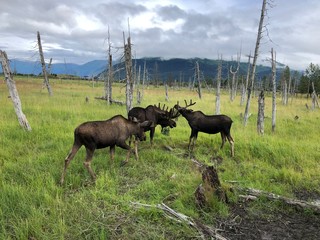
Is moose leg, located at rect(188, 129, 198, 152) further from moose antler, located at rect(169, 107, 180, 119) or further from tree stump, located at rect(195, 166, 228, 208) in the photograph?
tree stump, located at rect(195, 166, 228, 208)

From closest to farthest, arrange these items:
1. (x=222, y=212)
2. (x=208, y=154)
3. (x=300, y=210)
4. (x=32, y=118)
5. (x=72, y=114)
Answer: (x=222, y=212)
(x=300, y=210)
(x=208, y=154)
(x=32, y=118)
(x=72, y=114)

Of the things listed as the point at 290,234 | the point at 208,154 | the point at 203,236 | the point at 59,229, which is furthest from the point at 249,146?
the point at 59,229

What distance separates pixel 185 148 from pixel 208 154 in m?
0.92

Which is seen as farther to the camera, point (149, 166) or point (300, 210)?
point (149, 166)

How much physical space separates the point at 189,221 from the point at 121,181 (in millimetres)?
2638

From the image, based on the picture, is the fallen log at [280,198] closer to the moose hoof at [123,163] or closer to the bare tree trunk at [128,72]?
the moose hoof at [123,163]

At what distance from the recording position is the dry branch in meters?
5.32

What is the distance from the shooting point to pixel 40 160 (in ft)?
28.6

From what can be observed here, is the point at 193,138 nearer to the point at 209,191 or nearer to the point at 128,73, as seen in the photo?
the point at 209,191

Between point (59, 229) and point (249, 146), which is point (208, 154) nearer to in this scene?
point (249, 146)

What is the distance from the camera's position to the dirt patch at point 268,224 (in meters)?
5.74

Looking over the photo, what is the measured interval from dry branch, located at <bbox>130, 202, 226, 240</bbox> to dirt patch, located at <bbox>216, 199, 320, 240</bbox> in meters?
0.37

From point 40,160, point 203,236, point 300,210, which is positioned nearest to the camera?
point 203,236

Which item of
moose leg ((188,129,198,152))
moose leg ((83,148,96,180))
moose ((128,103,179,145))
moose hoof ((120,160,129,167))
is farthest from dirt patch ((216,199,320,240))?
moose ((128,103,179,145))
